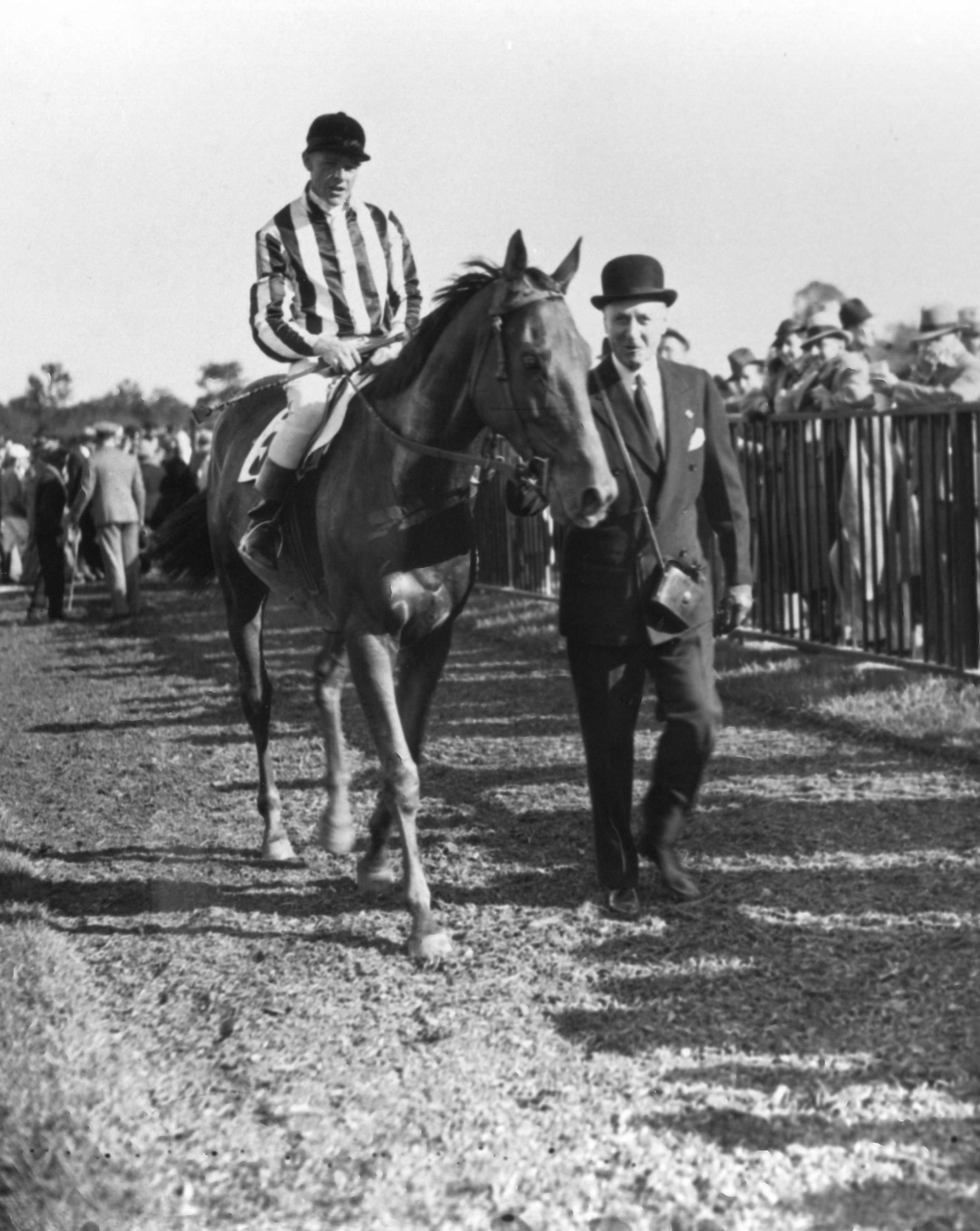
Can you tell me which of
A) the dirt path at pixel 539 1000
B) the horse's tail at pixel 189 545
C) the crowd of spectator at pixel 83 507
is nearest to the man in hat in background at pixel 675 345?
the dirt path at pixel 539 1000

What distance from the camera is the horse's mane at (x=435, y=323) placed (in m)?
5.69

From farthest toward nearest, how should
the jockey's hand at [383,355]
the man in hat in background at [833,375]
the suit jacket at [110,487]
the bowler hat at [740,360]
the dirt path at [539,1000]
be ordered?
the suit jacket at [110,487] → the bowler hat at [740,360] → the man in hat in background at [833,375] → the jockey's hand at [383,355] → the dirt path at [539,1000]

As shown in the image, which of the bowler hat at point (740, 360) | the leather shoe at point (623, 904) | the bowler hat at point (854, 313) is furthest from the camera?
the bowler hat at point (740, 360)

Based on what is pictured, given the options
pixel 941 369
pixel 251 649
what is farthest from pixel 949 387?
pixel 251 649

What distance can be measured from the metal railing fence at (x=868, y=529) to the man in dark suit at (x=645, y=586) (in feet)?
11.9

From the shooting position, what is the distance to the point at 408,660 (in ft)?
20.4

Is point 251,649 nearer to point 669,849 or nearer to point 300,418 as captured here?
point 300,418

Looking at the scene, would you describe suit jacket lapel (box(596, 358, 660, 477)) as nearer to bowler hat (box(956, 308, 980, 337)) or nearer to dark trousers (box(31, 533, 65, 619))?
bowler hat (box(956, 308, 980, 337))

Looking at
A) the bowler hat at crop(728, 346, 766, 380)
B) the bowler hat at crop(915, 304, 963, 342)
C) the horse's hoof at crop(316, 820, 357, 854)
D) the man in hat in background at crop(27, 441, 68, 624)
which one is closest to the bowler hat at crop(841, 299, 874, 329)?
the bowler hat at crop(915, 304, 963, 342)

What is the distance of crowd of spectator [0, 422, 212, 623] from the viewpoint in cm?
1898

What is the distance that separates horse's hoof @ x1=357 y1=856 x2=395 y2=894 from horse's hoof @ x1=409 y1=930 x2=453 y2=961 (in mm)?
853

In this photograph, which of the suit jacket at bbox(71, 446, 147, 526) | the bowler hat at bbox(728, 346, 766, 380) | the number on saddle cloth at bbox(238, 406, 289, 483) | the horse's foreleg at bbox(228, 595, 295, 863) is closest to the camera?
the number on saddle cloth at bbox(238, 406, 289, 483)

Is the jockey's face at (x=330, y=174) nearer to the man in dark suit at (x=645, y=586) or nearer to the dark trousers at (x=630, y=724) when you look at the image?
the man in dark suit at (x=645, y=586)

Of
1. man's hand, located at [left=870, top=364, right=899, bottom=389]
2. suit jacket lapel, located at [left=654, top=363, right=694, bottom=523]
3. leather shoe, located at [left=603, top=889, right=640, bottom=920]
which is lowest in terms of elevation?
leather shoe, located at [left=603, top=889, right=640, bottom=920]
